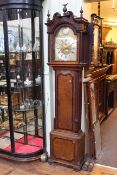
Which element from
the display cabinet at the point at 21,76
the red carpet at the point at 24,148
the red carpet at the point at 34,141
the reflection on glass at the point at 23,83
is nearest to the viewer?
the display cabinet at the point at 21,76

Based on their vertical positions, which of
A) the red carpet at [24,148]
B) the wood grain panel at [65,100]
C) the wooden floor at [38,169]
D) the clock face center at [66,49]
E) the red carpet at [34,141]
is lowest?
the wooden floor at [38,169]

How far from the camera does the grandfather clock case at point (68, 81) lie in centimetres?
253

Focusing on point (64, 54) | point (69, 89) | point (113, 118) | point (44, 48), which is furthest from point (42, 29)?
point (113, 118)

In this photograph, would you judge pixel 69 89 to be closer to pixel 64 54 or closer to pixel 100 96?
pixel 64 54

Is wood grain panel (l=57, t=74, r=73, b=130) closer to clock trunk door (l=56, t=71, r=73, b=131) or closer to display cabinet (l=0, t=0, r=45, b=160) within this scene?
clock trunk door (l=56, t=71, r=73, b=131)

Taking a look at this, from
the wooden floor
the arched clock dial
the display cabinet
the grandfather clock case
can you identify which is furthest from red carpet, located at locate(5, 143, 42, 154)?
the arched clock dial

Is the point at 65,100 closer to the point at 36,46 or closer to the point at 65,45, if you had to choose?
the point at 65,45

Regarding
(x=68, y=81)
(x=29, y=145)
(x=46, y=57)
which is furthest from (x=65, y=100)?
(x=29, y=145)

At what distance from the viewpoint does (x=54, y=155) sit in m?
2.87

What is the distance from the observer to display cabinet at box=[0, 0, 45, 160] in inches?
104

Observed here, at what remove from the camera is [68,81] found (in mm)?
2664

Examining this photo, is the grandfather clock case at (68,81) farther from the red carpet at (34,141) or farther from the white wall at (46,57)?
the red carpet at (34,141)

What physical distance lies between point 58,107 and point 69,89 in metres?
0.29

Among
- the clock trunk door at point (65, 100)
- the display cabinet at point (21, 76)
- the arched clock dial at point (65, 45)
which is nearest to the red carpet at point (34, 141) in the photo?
the display cabinet at point (21, 76)
